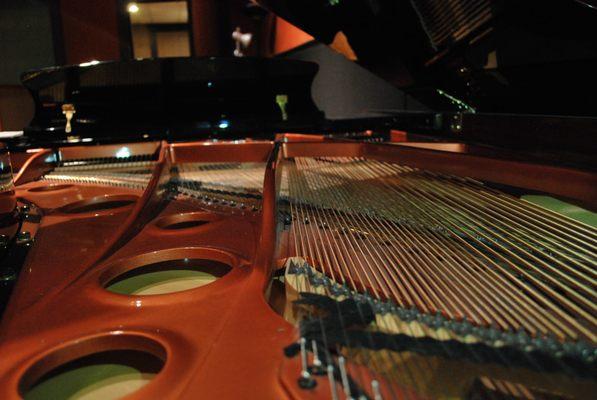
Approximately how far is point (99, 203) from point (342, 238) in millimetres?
1351

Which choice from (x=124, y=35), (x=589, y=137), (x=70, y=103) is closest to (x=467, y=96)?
(x=589, y=137)

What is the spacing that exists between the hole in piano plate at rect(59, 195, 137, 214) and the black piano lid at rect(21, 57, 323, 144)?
3.55 feet

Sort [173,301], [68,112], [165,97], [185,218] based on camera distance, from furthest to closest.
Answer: [165,97] → [68,112] → [185,218] → [173,301]

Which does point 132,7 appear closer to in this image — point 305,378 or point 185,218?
point 185,218

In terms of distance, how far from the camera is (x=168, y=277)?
1503 millimetres

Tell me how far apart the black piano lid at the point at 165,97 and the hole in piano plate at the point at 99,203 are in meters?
1.08

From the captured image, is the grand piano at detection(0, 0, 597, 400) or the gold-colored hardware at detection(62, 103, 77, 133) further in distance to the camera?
the gold-colored hardware at detection(62, 103, 77, 133)

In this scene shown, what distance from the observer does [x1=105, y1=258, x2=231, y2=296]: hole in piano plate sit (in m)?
1.41

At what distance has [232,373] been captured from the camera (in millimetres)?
698

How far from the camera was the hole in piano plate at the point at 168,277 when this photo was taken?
141cm

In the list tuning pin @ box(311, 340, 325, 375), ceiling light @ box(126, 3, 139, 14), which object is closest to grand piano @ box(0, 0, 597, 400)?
tuning pin @ box(311, 340, 325, 375)

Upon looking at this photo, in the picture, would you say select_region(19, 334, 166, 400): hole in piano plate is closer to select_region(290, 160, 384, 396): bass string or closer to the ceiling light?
select_region(290, 160, 384, 396): bass string

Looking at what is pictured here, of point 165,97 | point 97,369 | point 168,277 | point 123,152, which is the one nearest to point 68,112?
point 165,97

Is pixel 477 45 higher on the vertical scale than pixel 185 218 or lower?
higher
